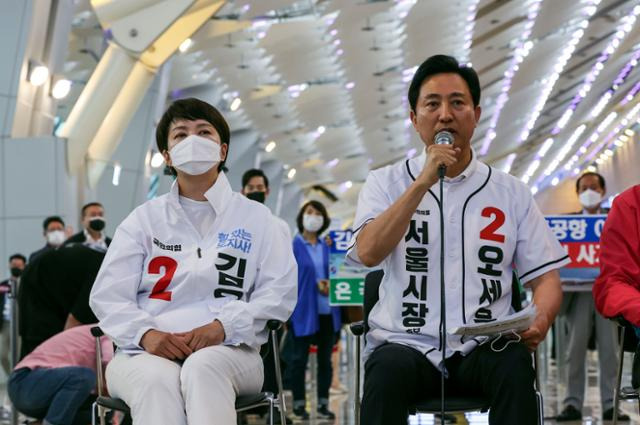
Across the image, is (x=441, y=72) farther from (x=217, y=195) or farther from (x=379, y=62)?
(x=379, y=62)

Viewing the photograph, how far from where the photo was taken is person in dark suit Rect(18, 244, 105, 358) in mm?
6078

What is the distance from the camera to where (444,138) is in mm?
3836

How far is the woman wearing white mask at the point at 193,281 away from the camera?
3900 mm

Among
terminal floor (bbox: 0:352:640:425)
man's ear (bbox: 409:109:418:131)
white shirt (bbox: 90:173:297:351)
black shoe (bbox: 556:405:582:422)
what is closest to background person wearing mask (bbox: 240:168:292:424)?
terminal floor (bbox: 0:352:640:425)

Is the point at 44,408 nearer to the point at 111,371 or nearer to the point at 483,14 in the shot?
the point at 111,371

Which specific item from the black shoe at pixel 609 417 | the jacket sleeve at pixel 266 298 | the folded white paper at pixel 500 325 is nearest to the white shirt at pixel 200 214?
the jacket sleeve at pixel 266 298

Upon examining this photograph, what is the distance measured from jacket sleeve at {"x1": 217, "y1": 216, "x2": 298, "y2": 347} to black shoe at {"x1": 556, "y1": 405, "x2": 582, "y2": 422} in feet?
11.9

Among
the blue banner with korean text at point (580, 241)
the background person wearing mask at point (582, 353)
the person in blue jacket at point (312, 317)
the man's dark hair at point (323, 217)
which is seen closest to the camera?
the background person wearing mask at point (582, 353)

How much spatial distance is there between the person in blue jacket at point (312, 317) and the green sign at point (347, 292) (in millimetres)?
521

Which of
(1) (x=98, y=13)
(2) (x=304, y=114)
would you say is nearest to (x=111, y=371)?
(1) (x=98, y=13)

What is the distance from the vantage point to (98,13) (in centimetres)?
1614

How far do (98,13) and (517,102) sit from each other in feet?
80.8

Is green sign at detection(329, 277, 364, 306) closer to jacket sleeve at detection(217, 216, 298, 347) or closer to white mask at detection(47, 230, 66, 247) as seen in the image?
white mask at detection(47, 230, 66, 247)

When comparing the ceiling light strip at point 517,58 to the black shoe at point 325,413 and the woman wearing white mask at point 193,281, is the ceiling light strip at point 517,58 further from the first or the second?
the woman wearing white mask at point 193,281
